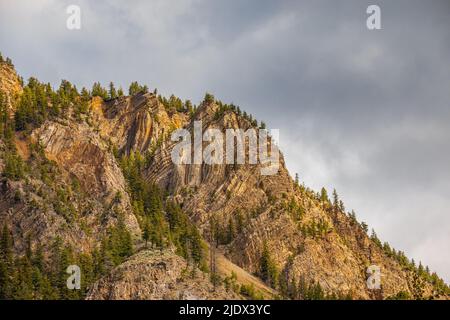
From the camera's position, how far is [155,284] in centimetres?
19175

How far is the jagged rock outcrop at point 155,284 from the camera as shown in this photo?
189625mm

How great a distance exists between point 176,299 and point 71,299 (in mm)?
20933

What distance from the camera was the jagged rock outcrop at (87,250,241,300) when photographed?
190 metres
